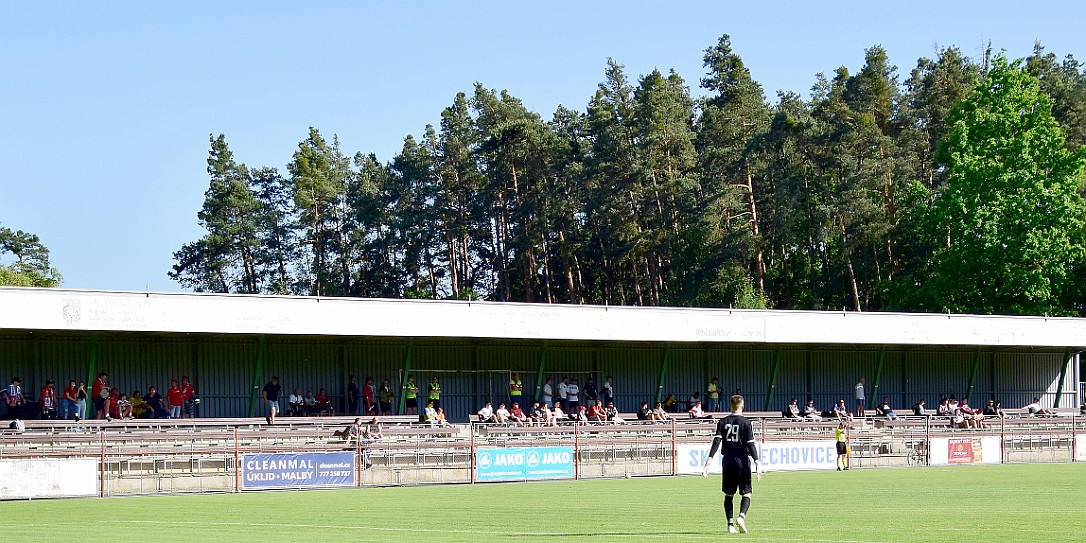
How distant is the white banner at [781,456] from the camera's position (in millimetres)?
34219

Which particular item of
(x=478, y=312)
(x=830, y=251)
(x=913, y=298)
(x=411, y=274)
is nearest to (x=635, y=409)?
→ (x=478, y=312)

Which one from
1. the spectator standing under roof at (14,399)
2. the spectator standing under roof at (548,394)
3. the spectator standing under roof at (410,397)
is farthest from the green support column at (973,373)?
the spectator standing under roof at (14,399)

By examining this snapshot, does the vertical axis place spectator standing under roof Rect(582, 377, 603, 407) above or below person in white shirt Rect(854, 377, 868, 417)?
above

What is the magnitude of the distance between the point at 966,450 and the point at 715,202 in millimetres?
38564

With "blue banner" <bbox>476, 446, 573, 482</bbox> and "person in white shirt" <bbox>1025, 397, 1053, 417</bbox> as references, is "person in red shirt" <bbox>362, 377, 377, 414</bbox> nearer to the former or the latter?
"blue banner" <bbox>476, 446, 573, 482</bbox>

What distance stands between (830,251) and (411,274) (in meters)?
30.5

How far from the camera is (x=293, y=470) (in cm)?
2858

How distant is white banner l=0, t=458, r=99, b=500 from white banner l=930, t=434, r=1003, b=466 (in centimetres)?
2288

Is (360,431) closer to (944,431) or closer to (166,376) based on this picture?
(166,376)

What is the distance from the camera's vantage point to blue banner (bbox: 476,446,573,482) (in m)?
31.0

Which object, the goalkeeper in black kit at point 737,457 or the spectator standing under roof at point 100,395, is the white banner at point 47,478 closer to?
the spectator standing under roof at point 100,395

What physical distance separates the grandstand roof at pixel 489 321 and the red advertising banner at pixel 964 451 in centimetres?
678

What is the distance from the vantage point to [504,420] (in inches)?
1459

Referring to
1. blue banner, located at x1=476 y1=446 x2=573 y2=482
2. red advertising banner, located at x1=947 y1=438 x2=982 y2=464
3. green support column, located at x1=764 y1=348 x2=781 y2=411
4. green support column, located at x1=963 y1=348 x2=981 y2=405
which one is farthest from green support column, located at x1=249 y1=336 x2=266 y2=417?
green support column, located at x1=963 y1=348 x2=981 y2=405
